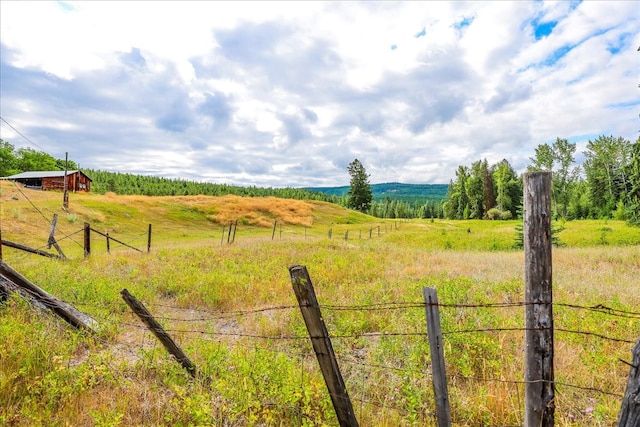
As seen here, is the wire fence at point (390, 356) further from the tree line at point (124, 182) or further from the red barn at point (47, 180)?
the tree line at point (124, 182)

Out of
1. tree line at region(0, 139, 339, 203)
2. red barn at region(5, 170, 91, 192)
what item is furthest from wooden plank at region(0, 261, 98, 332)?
tree line at region(0, 139, 339, 203)

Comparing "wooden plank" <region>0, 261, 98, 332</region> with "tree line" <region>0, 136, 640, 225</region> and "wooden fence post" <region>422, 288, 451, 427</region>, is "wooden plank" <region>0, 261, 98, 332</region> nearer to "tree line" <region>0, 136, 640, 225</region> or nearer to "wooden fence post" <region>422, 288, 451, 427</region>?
"wooden fence post" <region>422, 288, 451, 427</region>

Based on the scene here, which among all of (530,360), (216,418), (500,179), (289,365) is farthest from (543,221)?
(500,179)

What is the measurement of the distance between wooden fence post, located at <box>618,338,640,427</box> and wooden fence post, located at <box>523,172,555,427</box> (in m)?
0.63

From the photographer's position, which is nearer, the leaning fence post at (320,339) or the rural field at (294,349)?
the leaning fence post at (320,339)

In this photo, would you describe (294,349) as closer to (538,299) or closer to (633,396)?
(538,299)

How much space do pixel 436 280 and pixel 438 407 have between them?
7.36 m

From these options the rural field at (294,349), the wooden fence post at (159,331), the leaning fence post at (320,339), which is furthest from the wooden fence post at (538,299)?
the wooden fence post at (159,331)

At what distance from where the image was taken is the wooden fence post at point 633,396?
2.21m

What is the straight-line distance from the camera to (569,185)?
70688 millimetres

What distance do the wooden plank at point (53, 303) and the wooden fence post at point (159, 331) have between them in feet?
8.50

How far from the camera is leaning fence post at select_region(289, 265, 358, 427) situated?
310 cm

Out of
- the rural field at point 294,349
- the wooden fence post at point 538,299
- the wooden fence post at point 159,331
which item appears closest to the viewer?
the wooden fence post at point 538,299

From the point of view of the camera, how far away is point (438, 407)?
307cm
